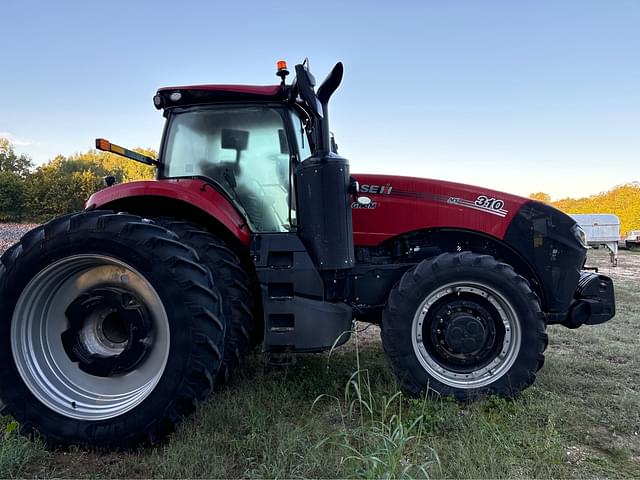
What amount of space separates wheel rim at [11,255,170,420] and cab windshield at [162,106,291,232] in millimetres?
889

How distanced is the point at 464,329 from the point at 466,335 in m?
0.04

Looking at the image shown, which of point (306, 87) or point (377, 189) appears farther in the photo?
point (377, 189)

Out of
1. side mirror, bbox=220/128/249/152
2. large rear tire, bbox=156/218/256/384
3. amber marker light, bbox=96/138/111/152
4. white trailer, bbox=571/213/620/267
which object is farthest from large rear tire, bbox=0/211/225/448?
white trailer, bbox=571/213/620/267

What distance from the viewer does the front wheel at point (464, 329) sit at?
2754 millimetres

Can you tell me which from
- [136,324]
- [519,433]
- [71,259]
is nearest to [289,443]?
[136,324]

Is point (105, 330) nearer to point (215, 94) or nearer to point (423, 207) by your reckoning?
point (215, 94)

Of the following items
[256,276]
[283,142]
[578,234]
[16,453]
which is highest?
[283,142]

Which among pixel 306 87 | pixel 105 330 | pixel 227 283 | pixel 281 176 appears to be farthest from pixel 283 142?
pixel 105 330

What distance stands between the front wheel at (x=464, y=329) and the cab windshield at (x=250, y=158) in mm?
983

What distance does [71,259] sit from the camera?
2324 mm

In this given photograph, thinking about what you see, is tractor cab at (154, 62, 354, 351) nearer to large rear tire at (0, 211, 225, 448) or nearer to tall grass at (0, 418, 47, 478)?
large rear tire at (0, 211, 225, 448)

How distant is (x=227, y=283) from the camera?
266cm

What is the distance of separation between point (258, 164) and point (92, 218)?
111cm

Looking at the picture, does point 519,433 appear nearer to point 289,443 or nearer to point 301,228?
point 289,443
